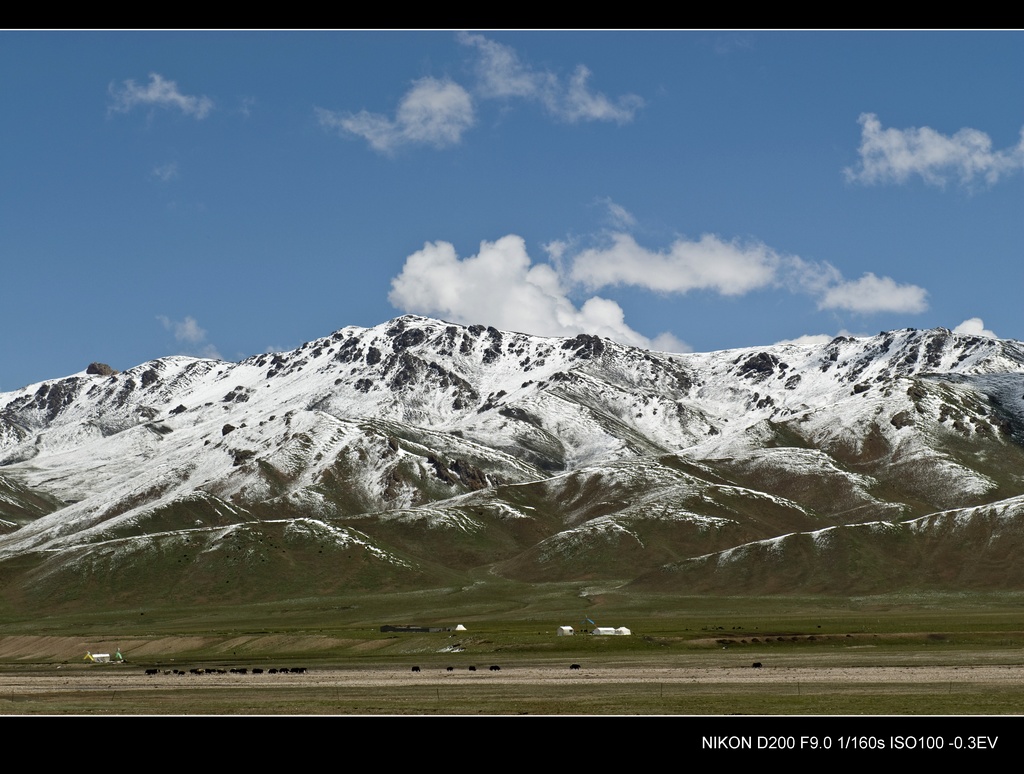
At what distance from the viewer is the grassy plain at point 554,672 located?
70375mm

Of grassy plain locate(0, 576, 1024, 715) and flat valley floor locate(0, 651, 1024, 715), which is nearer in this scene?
flat valley floor locate(0, 651, 1024, 715)

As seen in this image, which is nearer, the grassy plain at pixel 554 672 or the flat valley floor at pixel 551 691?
the flat valley floor at pixel 551 691

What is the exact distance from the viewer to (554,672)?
333ft

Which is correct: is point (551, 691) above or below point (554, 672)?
above

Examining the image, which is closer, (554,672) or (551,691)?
(551,691)

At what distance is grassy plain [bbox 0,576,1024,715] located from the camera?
70375mm
